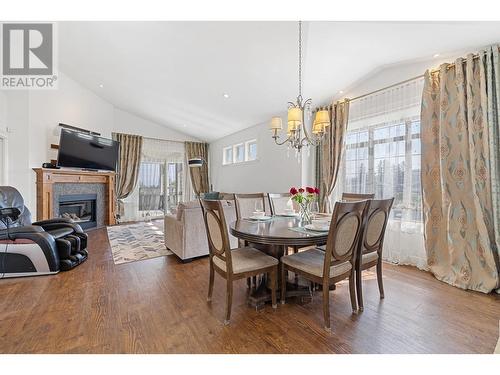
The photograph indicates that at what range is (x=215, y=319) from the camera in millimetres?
1922

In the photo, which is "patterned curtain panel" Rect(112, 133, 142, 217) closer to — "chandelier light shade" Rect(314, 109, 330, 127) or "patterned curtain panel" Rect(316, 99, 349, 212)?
"patterned curtain panel" Rect(316, 99, 349, 212)

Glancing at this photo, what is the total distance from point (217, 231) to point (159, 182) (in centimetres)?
632

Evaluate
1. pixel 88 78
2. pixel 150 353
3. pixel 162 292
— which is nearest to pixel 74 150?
pixel 88 78

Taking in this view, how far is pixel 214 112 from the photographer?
5.65 meters

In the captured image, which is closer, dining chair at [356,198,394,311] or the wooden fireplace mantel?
dining chair at [356,198,394,311]

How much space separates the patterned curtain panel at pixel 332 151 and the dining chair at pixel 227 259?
2.45 metres

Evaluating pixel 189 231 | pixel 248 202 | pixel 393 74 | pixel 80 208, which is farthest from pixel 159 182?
pixel 393 74

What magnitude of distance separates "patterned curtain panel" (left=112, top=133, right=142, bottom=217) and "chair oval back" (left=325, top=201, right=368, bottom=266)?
261 inches

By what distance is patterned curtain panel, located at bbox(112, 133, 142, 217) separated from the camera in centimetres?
678

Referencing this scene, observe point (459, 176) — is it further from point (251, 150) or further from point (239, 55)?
point (251, 150)

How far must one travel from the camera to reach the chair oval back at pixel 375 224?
2064 mm

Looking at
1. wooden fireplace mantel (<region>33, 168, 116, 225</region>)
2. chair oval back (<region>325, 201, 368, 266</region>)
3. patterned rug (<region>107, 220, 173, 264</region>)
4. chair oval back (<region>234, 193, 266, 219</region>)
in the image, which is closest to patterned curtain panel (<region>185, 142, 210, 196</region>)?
patterned rug (<region>107, 220, 173, 264</region>)
